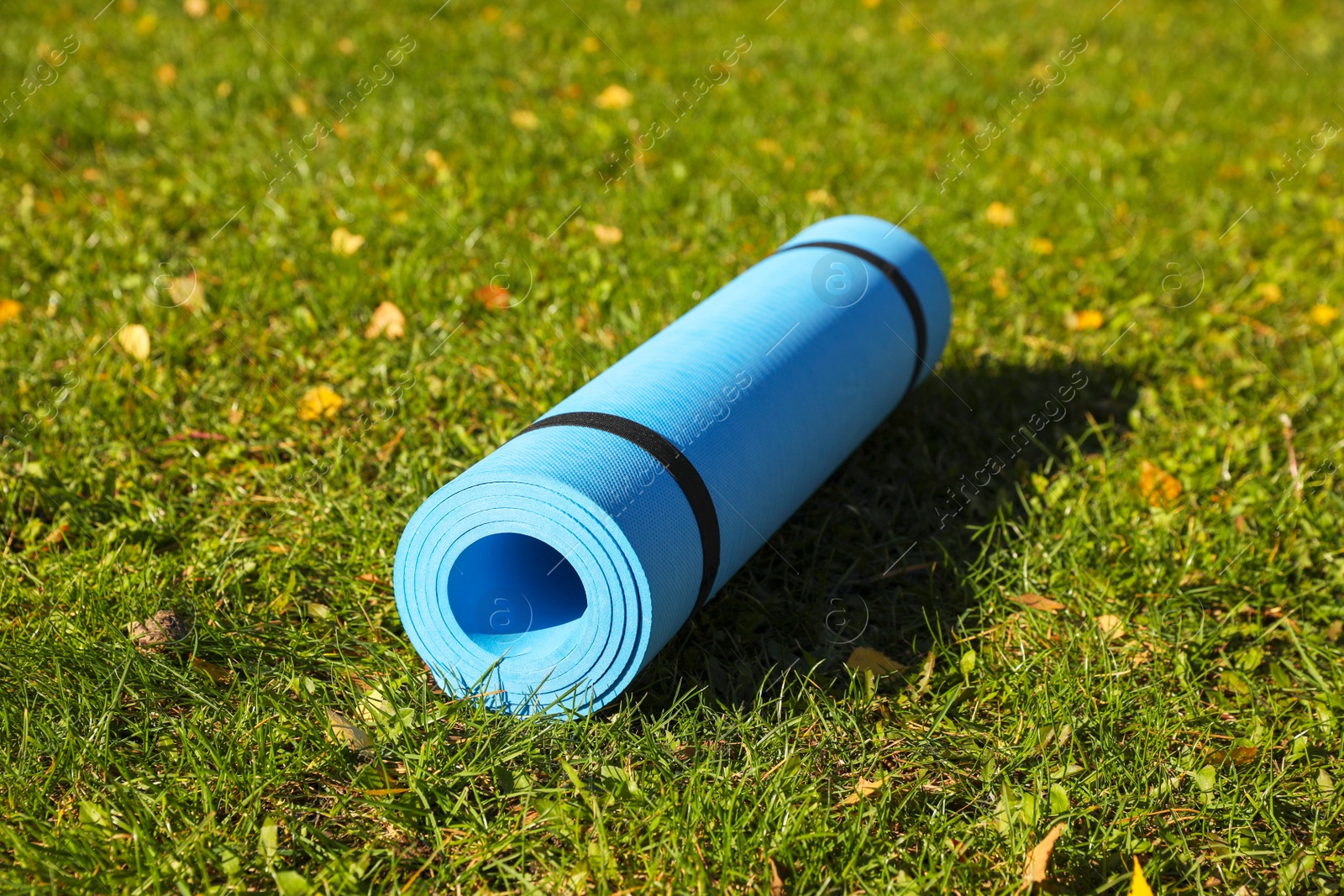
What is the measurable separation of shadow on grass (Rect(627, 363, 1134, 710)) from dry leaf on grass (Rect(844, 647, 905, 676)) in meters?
0.05

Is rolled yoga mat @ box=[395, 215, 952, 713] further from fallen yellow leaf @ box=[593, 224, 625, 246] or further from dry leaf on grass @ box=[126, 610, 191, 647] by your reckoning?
fallen yellow leaf @ box=[593, 224, 625, 246]

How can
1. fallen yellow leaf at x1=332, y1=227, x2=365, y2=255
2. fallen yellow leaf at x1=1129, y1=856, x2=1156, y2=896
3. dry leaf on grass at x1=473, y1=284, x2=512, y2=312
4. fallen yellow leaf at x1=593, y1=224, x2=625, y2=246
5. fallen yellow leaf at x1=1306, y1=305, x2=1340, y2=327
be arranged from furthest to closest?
fallen yellow leaf at x1=593, y1=224, x2=625, y2=246, fallen yellow leaf at x1=1306, y1=305, x2=1340, y2=327, fallen yellow leaf at x1=332, y1=227, x2=365, y2=255, dry leaf on grass at x1=473, y1=284, x2=512, y2=312, fallen yellow leaf at x1=1129, y1=856, x2=1156, y2=896

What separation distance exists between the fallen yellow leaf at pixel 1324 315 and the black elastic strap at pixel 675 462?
3079 millimetres

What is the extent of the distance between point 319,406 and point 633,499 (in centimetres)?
152

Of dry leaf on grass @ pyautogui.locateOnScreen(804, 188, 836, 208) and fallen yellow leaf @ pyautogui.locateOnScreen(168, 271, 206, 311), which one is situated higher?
fallen yellow leaf @ pyautogui.locateOnScreen(168, 271, 206, 311)

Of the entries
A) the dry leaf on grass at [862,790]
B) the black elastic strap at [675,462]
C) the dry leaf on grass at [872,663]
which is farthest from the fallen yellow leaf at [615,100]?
the dry leaf on grass at [862,790]

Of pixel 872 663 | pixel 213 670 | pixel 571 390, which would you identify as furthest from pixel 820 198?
pixel 213 670

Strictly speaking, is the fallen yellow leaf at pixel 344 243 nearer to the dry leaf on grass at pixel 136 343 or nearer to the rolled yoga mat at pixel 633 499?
the dry leaf on grass at pixel 136 343

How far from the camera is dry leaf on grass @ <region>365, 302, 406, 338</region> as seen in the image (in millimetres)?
3562

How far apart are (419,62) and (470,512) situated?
425 cm

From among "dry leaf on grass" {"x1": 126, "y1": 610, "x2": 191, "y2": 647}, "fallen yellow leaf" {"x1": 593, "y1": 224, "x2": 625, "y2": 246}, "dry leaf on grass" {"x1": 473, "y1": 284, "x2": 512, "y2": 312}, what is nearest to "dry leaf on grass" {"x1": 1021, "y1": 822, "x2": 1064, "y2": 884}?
"dry leaf on grass" {"x1": 126, "y1": 610, "x2": 191, "y2": 647}

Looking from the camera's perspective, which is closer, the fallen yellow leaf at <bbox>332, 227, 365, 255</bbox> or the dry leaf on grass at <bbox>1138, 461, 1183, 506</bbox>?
the dry leaf on grass at <bbox>1138, 461, 1183, 506</bbox>

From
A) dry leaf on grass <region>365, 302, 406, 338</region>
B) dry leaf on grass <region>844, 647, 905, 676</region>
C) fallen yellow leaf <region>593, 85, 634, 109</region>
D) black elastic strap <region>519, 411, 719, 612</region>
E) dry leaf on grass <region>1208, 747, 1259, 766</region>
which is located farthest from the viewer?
fallen yellow leaf <region>593, 85, 634, 109</region>

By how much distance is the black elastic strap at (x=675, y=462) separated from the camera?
2.21 meters
